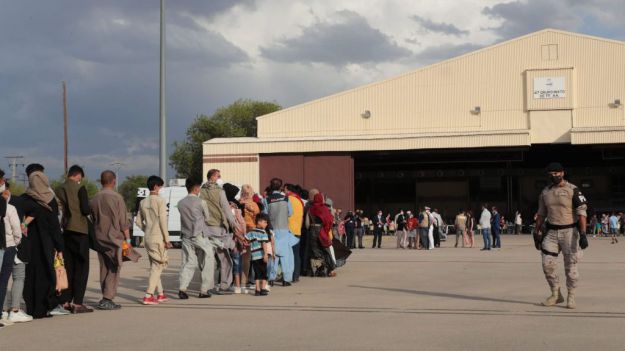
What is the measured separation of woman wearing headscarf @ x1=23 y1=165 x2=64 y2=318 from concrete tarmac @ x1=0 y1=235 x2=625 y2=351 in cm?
31

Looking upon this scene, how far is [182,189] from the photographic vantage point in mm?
35375

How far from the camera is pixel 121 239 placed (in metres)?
11.9

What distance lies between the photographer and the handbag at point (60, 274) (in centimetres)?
1107

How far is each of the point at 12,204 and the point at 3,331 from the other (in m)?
1.50

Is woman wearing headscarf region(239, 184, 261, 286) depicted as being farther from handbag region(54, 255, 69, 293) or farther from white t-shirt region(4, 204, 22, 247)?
white t-shirt region(4, 204, 22, 247)

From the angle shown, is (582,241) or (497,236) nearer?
(582,241)

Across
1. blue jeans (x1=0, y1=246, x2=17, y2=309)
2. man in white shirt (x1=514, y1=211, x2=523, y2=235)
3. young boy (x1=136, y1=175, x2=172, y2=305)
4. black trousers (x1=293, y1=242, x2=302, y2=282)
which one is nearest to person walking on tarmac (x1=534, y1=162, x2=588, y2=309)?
young boy (x1=136, y1=175, x2=172, y2=305)

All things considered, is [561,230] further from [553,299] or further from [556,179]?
[553,299]

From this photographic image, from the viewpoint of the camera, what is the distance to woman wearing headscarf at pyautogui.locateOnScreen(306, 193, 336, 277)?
17.1 meters

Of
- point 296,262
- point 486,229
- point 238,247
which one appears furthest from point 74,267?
point 486,229

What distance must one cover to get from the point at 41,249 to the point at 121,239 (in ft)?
4.03

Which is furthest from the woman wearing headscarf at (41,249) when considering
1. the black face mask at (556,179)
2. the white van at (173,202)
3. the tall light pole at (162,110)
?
the white van at (173,202)

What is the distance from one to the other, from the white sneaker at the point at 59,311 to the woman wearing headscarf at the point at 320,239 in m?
6.34

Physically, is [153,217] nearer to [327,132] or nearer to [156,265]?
[156,265]
